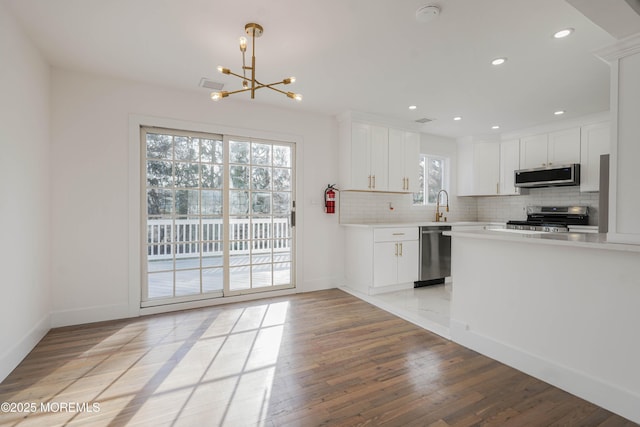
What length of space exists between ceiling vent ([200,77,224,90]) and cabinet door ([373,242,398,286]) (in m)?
2.79

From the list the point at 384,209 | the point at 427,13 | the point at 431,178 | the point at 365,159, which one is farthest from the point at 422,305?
the point at 427,13

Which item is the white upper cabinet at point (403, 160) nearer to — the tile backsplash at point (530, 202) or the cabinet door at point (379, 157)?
the cabinet door at point (379, 157)

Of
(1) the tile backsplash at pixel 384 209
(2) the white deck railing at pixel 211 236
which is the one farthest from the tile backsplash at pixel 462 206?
(2) the white deck railing at pixel 211 236

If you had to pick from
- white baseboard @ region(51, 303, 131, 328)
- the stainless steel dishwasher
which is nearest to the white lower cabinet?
the stainless steel dishwasher

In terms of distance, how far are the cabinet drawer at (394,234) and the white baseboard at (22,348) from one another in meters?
3.66

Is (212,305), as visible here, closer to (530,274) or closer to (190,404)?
(190,404)

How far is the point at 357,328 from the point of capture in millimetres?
3076

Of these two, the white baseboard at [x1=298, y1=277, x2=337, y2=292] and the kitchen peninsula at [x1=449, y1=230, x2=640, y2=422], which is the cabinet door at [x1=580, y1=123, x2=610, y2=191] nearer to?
the kitchen peninsula at [x1=449, y1=230, x2=640, y2=422]

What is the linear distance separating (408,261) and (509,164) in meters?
2.78

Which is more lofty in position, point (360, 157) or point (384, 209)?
point (360, 157)

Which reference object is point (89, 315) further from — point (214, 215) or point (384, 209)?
point (384, 209)

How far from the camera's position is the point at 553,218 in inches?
195

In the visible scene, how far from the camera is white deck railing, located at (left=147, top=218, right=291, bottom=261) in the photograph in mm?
3590

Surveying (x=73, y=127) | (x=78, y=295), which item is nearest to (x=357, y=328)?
(x=78, y=295)
